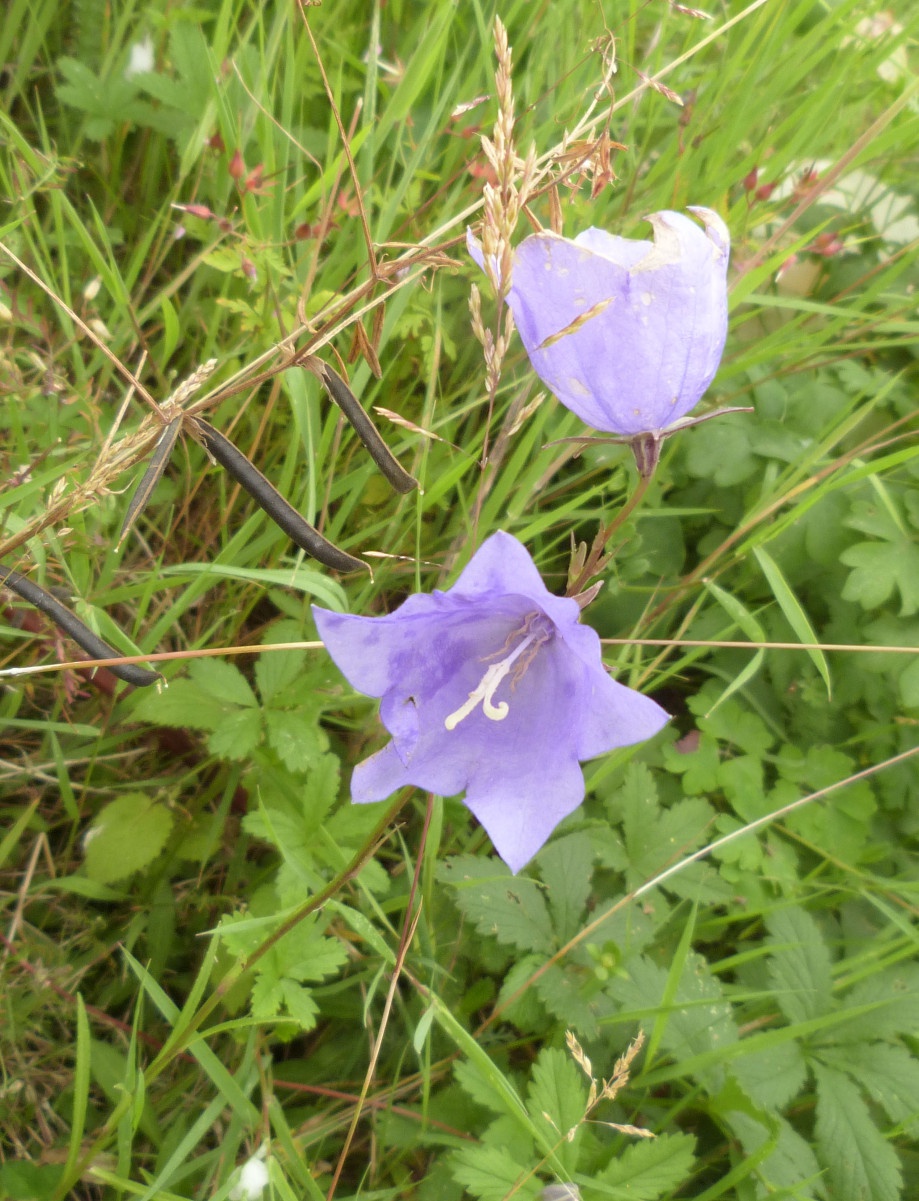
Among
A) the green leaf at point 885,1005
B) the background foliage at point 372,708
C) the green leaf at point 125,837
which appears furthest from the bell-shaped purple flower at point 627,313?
the green leaf at point 885,1005

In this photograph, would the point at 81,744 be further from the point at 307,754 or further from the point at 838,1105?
the point at 838,1105

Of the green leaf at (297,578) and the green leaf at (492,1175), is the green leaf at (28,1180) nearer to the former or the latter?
the green leaf at (492,1175)

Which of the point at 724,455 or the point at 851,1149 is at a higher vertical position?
the point at 724,455

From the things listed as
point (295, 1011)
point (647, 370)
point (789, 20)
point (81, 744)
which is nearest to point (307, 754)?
point (295, 1011)

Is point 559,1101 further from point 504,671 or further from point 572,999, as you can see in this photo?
point 504,671

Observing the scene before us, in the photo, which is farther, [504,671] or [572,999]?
[572,999]

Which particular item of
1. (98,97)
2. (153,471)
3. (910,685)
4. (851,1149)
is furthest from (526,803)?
(98,97)
